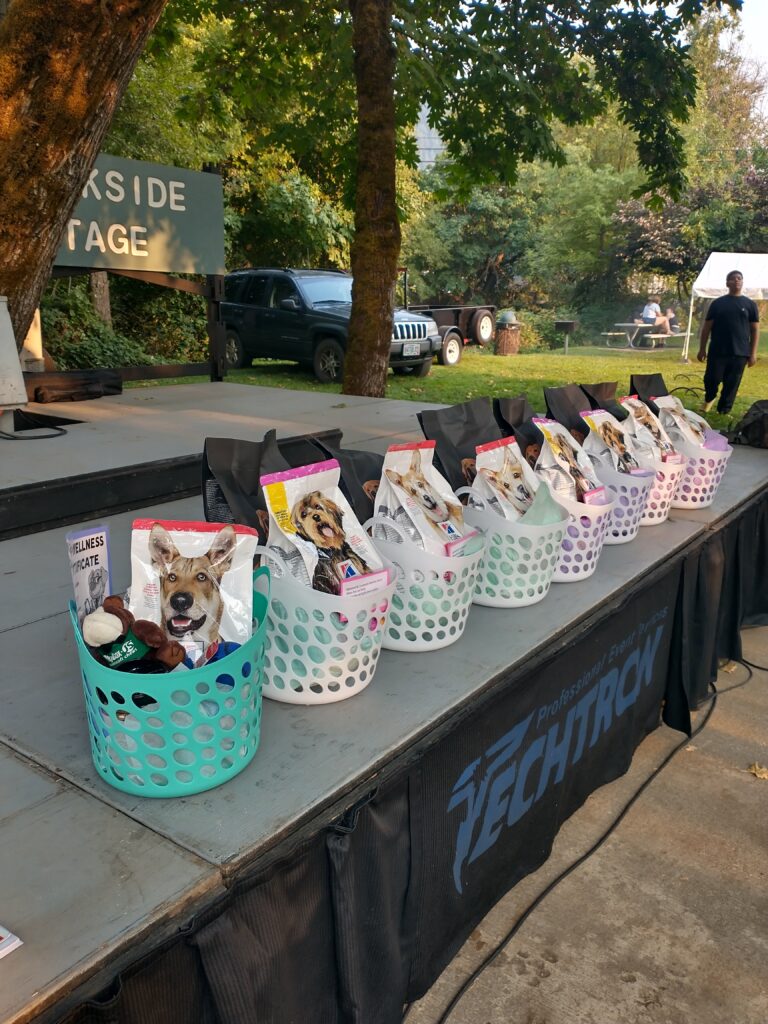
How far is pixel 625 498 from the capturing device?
2.65 metres

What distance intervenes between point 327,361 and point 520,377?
11.3 ft

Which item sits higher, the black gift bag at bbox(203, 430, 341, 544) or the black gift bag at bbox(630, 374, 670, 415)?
the black gift bag at bbox(630, 374, 670, 415)

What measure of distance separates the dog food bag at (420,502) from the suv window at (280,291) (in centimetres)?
1174

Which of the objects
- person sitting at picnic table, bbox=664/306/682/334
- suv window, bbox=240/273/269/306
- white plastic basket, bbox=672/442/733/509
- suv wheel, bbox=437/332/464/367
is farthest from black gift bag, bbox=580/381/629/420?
person sitting at picnic table, bbox=664/306/682/334

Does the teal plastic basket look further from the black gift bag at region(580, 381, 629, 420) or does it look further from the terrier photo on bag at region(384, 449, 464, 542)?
the black gift bag at region(580, 381, 629, 420)

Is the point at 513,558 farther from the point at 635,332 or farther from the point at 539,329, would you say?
the point at 539,329

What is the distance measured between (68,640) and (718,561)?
228cm

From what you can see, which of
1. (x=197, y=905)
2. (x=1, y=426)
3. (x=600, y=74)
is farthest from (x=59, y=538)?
(x=600, y=74)

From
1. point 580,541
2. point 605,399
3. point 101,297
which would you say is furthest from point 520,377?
point 580,541

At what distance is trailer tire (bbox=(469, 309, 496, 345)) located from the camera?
58.4ft

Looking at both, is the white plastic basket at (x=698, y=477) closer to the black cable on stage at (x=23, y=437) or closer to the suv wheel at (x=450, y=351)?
the black cable on stage at (x=23, y=437)

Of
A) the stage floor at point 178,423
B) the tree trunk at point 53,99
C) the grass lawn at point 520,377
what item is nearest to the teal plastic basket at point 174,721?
the stage floor at point 178,423

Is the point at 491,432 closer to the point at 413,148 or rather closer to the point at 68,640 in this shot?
the point at 68,640

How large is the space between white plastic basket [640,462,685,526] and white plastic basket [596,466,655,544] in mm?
131
